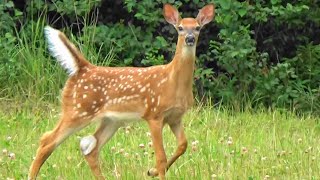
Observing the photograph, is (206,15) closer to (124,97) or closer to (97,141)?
(124,97)

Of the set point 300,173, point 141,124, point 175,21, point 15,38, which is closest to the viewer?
point 300,173

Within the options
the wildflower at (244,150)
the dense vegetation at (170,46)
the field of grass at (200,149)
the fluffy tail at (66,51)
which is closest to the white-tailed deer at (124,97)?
the fluffy tail at (66,51)

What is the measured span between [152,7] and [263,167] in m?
4.84

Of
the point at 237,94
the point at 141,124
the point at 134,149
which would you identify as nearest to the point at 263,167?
the point at 134,149

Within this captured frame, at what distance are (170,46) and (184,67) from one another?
481 cm

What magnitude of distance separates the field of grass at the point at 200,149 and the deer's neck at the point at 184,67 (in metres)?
0.59

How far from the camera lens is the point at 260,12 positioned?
1223cm

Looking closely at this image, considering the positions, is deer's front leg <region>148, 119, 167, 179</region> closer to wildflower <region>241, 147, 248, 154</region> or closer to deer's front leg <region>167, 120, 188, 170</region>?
deer's front leg <region>167, 120, 188, 170</region>

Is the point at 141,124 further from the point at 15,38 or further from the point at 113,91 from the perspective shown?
the point at 15,38

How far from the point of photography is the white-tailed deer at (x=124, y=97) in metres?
7.68

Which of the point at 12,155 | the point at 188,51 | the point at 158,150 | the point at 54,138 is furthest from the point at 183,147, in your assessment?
the point at 12,155

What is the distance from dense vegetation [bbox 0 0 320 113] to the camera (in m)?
11.8

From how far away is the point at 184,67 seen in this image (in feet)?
25.6

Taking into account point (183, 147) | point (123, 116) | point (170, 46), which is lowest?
point (170, 46)
